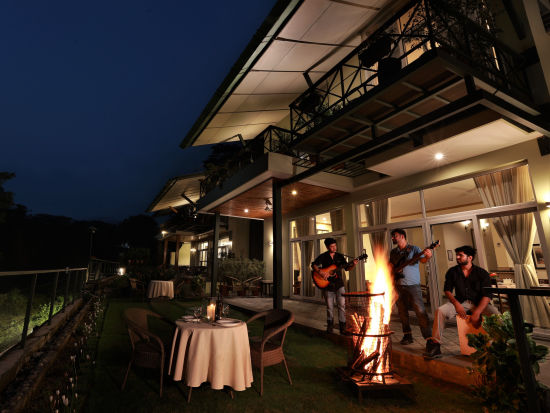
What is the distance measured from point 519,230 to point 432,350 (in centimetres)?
324

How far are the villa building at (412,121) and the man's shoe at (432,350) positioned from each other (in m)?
Answer: 2.53

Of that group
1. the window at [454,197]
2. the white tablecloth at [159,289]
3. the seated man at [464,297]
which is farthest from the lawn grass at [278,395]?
the white tablecloth at [159,289]

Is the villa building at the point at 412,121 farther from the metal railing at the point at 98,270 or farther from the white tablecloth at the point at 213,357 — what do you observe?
the metal railing at the point at 98,270

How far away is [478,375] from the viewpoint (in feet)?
7.87

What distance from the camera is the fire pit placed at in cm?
303

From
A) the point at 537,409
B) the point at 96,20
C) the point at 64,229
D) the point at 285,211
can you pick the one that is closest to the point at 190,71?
the point at 96,20

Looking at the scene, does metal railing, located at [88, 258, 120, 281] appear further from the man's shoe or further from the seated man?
the seated man

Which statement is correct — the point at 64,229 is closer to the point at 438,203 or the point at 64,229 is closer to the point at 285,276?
the point at 285,276

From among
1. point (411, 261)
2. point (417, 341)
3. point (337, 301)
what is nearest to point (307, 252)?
point (337, 301)

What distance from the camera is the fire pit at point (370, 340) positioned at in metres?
3.03

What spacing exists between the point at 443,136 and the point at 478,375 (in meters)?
3.97

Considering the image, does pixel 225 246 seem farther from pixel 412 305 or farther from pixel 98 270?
pixel 412 305

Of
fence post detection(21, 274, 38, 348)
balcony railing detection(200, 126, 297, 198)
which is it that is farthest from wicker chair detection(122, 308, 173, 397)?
balcony railing detection(200, 126, 297, 198)

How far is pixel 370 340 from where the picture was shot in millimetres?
3113
